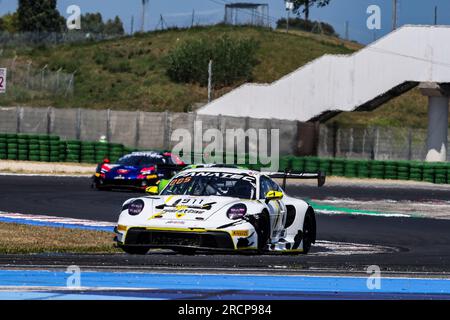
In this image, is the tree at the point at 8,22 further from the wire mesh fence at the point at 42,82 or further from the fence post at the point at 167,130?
A: the fence post at the point at 167,130

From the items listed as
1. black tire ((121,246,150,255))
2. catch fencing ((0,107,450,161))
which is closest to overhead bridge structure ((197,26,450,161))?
catch fencing ((0,107,450,161))

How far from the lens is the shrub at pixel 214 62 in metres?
78.8

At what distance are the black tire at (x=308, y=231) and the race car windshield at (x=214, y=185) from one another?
1.33 metres

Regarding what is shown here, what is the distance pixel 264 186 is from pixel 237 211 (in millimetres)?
1393

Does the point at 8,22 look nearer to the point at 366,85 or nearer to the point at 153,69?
the point at 153,69

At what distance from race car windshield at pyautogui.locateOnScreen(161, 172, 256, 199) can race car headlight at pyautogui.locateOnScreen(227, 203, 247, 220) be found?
2.18 feet

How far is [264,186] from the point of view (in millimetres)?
16375

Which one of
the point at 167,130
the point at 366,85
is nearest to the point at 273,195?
the point at 167,130

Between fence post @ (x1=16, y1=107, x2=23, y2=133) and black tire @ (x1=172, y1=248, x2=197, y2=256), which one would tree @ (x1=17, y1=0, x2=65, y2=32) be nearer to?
fence post @ (x1=16, y1=107, x2=23, y2=133)

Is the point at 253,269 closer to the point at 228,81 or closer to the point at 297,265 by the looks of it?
the point at 297,265

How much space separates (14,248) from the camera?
51.6 ft

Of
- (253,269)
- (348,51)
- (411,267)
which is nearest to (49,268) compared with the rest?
(253,269)

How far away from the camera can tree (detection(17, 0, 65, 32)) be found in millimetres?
127562
